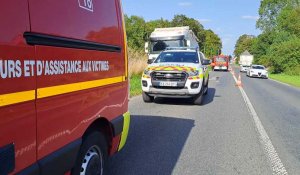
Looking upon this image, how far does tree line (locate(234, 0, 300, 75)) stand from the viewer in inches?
1929

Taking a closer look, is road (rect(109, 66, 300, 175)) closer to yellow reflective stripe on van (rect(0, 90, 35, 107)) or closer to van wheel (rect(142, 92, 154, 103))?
van wheel (rect(142, 92, 154, 103))

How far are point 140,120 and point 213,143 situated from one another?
237 cm

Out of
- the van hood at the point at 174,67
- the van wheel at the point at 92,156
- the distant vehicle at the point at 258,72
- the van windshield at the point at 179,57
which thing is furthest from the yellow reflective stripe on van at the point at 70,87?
the distant vehicle at the point at 258,72

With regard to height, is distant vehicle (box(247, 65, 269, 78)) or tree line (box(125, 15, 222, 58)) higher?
tree line (box(125, 15, 222, 58))

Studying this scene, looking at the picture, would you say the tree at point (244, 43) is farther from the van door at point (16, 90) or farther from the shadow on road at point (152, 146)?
the van door at point (16, 90)

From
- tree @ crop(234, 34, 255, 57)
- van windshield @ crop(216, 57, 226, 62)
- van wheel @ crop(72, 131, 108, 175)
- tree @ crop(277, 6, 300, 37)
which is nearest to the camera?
van wheel @ crop(72, 131, 108, 175)

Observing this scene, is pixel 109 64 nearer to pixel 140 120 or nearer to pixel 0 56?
pixel 0 56

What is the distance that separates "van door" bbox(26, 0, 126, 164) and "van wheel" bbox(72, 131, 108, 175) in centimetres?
23

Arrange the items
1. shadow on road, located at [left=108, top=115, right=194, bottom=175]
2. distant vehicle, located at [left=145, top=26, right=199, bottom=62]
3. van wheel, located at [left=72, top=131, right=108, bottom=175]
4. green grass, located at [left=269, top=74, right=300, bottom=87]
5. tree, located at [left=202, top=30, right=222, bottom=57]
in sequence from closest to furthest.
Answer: van wheel, located at [left=72, top=131, right=108, bottom=175] < shadow on road, located at [left=108, top=115, right=194, bottom=175] < distant vehicle, located at [left=145, top=26, right=199, bottom=62] < green grass, located at [left=269, top=74, right=300, bottom=87] < tree, located at [left=202, top=30, right=222, bottom=57]

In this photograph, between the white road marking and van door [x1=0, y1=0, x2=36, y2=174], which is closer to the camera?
van door [x1=0, y1=0, x2=36, y2=174]

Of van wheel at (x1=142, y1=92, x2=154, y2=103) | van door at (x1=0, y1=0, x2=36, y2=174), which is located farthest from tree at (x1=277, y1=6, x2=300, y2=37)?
van door at (x1=0, y1=0, x2=36, y2=174)

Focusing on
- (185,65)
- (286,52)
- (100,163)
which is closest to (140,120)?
(185,65)

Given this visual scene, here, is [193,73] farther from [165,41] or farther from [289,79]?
[289,79]

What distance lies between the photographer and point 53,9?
8.62 feet
